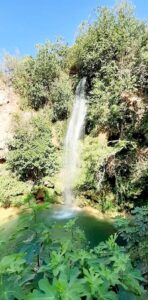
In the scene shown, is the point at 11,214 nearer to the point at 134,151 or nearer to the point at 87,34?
the point at 134,151

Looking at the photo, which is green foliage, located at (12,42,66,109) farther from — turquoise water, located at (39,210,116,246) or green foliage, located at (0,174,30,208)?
turquoise water, located at (39,210,116,246)

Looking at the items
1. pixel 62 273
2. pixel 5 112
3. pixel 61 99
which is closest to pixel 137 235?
pixel 62 273

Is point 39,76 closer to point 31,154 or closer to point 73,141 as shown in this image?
point 73,141

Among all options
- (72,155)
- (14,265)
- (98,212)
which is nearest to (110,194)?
(98,212)

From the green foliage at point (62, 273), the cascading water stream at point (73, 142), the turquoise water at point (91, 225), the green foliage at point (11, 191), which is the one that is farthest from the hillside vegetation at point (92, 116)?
the green foliage at point (62, 273)

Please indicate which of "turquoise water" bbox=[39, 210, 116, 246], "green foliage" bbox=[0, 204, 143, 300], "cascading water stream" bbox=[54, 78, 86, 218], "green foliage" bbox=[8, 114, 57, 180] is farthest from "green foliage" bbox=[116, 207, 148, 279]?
"green foliage" bbox=[8, 114, 57, 180]
